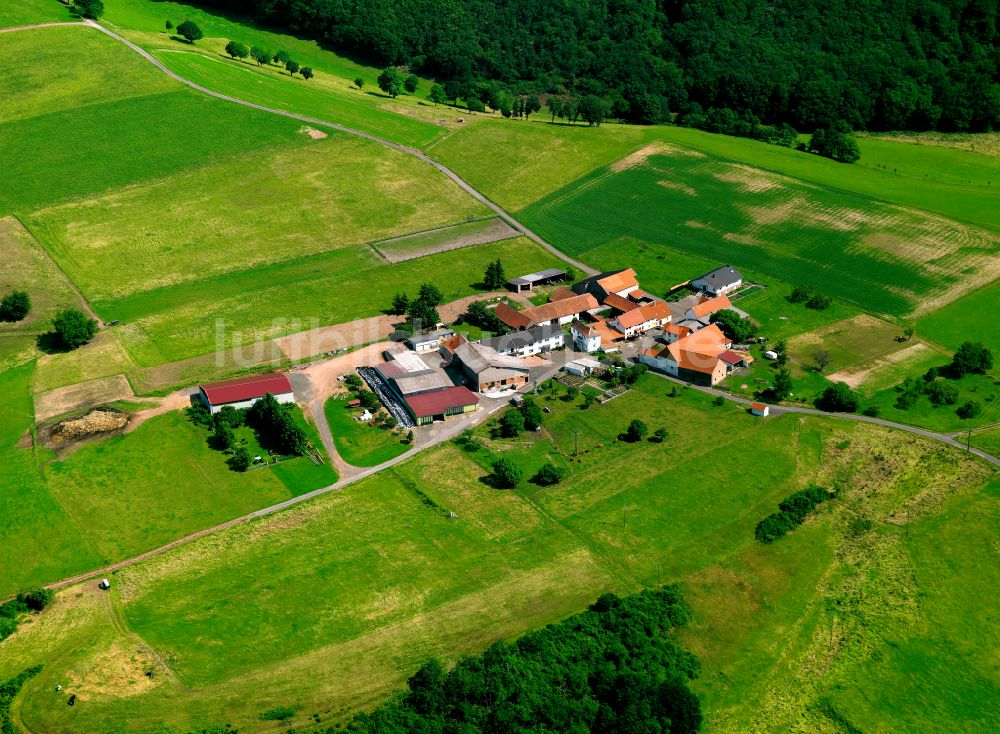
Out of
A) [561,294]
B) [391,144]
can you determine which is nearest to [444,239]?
[561,294]

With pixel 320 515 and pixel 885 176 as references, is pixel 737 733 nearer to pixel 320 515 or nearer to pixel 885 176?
pixel 320 515


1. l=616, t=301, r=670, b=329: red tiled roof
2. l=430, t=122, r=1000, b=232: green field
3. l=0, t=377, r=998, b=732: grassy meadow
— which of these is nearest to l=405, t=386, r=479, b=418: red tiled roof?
l=0, t=377, r=998, b=732: grassy meadow

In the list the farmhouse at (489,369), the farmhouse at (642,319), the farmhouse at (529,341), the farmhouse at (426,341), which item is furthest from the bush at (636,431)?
the farmhouse at (426,341)

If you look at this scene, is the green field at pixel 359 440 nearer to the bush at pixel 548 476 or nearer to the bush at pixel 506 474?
the bush at pixel 506 474

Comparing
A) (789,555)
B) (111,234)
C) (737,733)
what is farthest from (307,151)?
(737,733)

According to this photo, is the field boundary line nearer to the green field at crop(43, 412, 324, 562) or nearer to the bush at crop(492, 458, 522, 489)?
the green field at crop(43, 412, 324, 562)

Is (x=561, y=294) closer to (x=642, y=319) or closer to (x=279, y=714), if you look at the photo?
(x=642, y=319)
